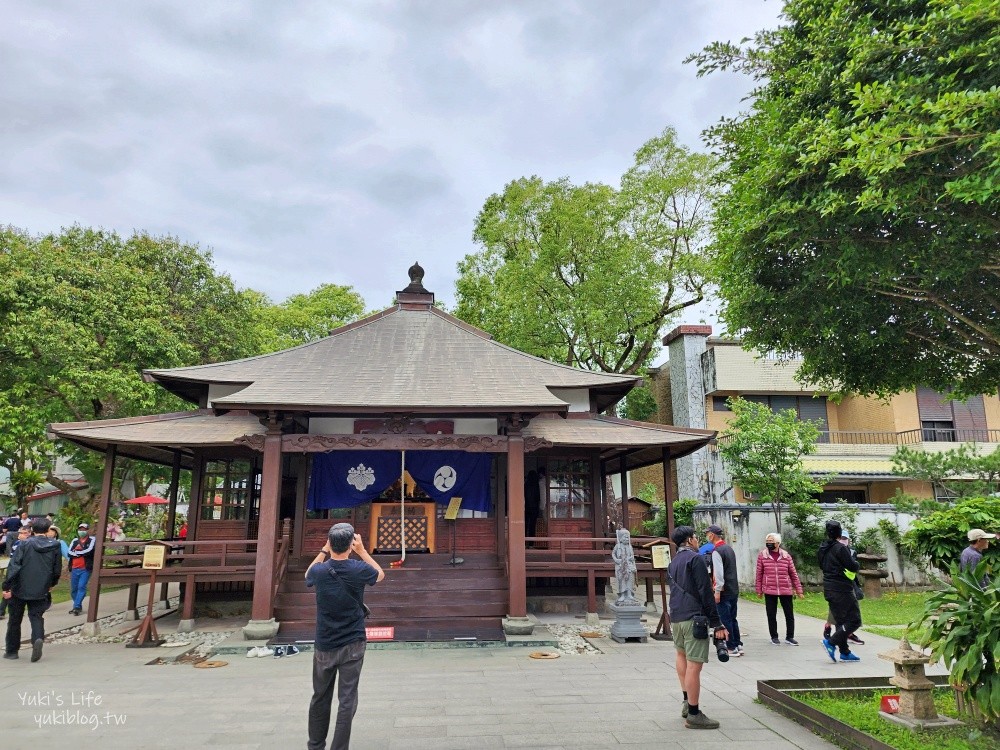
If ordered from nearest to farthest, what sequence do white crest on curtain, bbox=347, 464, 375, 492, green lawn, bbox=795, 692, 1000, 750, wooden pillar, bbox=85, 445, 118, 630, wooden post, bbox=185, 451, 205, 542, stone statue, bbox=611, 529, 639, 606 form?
green lawn, bbox=795, 692, 1000, 750, stone statue, bbox=611, 529, 639, 606, wooden pillar, bbox=85, 445, 118, 630, white crest on curtain, bbox=347, 464, 375, 492, wooden post, bbox=185, 451, 205, 542

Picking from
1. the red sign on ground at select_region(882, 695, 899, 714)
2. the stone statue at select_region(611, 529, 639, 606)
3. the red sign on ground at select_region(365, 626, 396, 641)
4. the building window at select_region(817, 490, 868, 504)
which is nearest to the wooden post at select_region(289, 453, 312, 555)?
the red sign on ground at select_region(365, 626, 396, 641)

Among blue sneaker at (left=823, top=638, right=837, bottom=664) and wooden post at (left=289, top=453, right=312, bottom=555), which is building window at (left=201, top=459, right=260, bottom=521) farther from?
blue sneaker at (left=823, top=638, right=837, bottom=664)

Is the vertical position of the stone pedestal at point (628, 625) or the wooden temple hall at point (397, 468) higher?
the wooden temple hall at point (397, 468)

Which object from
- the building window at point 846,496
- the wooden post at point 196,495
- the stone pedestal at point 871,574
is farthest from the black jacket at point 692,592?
the building window at point 846,496

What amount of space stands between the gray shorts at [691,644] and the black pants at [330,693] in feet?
9.73

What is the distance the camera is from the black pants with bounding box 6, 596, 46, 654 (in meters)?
8.45

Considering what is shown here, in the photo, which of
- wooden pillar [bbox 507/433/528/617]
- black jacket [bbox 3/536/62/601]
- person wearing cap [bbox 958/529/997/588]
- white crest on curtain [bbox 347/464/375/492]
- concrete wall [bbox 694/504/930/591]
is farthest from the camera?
concrete wall [bbox 694/504/930/591]

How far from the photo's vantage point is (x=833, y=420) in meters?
23.4

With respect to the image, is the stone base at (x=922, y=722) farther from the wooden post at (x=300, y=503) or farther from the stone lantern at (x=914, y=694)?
the wooden post at (x=300, y=503)

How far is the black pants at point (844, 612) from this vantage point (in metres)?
7.88

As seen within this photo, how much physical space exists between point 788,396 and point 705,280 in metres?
5.72

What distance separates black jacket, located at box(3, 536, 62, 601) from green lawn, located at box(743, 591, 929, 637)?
42.5 ft

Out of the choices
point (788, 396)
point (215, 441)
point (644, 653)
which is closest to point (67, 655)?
point (215, 441)

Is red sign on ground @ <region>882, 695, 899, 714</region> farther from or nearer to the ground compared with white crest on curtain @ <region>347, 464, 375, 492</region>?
nearer to the ground
